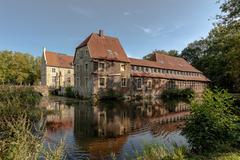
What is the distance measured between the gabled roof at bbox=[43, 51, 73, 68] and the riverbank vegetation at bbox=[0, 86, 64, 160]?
3469cm

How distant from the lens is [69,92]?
36.2m

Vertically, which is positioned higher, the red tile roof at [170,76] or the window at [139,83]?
the red tile roof at [170,76]

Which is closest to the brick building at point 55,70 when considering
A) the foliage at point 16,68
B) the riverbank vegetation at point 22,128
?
the foliage at point 16,68

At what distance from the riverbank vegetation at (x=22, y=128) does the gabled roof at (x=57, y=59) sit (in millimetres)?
34685

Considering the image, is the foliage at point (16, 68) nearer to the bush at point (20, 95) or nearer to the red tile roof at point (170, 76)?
the red tile roof at point (170, 76)

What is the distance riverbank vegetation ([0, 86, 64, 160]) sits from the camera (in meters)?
3.78

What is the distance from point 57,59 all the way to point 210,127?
1895 inches

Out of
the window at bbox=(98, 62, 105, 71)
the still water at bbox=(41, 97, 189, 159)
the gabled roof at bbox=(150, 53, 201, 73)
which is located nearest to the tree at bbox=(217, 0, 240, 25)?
the still water at bbox=(41, 97, 189, 159)

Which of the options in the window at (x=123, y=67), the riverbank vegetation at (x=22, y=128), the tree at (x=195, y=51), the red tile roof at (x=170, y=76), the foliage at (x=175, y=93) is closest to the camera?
the riverbank vegetation at (x=22, y=128)

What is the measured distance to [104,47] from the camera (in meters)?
34.8

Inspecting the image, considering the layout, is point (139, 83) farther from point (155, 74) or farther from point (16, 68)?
point (16, 68)

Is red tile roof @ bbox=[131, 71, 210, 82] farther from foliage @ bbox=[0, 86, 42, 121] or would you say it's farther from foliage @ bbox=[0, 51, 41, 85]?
foliage @ bbox=[0, 51, 41, 85]

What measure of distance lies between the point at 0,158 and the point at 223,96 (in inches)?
279

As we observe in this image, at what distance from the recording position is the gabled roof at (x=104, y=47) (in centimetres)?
3284
